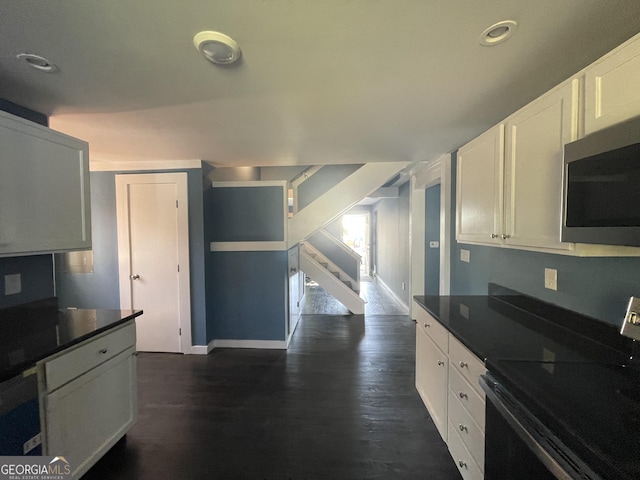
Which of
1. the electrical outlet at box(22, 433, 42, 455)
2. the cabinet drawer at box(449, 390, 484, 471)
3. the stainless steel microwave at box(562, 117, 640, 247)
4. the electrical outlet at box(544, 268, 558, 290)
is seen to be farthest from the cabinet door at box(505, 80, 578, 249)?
the electrical outlet at box(22, 433, 42, 455)

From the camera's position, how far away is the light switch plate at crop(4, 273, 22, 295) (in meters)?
1.72

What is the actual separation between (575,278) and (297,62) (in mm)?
1968

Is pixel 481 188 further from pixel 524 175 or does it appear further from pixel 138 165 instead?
pixel 138 165

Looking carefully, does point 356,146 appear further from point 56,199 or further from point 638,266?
point 56,199

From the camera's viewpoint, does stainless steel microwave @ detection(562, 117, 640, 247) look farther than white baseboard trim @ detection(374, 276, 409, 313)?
No

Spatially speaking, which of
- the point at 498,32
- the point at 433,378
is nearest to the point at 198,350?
the point at 433,378

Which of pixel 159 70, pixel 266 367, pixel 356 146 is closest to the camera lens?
pixel 159 70

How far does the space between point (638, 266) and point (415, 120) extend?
1585mm

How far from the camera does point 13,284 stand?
1.75m

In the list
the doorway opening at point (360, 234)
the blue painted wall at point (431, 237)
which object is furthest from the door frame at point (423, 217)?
the doorway opening at point (360, 234)

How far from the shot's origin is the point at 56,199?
171 centimetres

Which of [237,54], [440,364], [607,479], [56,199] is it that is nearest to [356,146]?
[237,54]

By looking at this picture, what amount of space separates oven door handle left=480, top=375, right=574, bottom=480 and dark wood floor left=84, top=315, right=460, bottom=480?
3.20 ft

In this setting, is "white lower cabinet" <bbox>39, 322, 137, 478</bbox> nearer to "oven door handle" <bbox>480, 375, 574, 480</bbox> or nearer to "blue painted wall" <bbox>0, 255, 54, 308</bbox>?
"blue painted wall" <bbox>0, 255, 54, 308</bbox>
